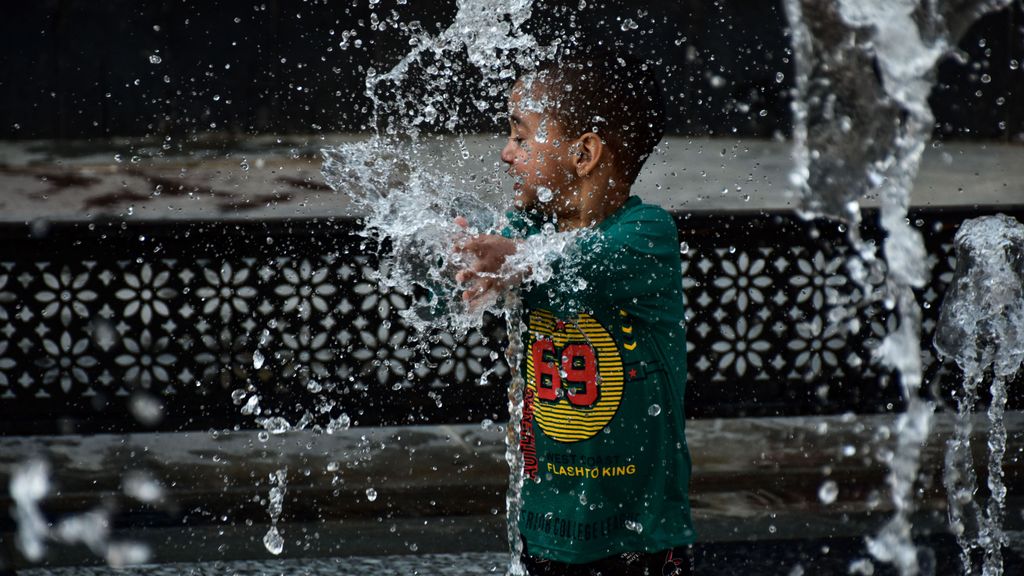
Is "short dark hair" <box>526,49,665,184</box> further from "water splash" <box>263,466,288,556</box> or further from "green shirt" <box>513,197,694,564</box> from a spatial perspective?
"water splash" <box>263,466,288,556</box>

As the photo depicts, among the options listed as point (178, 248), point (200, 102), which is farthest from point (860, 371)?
point (200, 102)

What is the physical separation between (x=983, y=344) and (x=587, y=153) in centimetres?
162

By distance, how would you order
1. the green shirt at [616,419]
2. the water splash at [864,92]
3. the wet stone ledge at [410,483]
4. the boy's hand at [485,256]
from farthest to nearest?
the wet stone ledge at [410,483]
the water splash at [864,92]
the green shirt at [616,419]
the boy's hand at [485,256]

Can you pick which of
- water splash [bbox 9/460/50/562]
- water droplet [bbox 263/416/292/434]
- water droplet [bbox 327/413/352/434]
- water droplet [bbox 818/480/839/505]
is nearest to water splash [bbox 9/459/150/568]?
water splash [bbox 9/460/50/562]

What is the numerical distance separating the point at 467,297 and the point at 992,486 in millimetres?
2223

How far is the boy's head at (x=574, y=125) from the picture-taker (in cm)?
185

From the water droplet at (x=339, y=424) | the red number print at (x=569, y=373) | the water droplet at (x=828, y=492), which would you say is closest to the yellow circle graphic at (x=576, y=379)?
the red number print at (x=569, y=373)

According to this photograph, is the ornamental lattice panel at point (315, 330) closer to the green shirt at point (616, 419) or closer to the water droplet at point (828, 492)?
the water droplet at point (828, 492)

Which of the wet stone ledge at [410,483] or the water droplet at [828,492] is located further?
the water droplet at [828,492]

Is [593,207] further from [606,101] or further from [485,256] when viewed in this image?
[485,256]

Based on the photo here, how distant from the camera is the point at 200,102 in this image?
10188 millimetres

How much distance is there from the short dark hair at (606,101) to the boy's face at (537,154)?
0.02 meters

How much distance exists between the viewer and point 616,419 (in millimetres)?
1822

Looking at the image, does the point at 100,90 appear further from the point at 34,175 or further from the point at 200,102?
the point at 34,175
